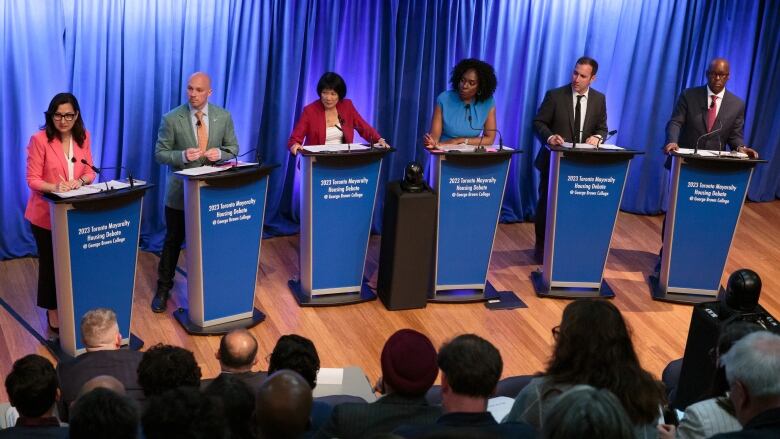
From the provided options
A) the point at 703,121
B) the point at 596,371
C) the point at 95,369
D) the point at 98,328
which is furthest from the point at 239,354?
the point at 703,121

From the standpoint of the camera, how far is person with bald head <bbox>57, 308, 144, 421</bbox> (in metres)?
3.96

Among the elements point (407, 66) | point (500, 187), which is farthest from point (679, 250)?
Result: point (407, 66)

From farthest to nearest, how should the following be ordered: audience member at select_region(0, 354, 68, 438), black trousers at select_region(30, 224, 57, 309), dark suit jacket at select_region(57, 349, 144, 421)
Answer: black trousers at select_region(30, 224, 57, 309)
dark suit jacket at select_region(57, 349, 144, 421)
audience member at select_region(0, 354, 68, 438)

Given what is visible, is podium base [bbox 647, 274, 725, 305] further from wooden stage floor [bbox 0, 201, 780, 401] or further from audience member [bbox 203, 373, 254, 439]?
audience member [bbox 203, 373, 254, 439]

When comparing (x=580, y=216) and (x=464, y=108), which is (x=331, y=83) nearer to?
(x=464, y=108)

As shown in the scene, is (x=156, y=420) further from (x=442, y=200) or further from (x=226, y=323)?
(x=442, y=200)

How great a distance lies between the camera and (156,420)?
259 cm

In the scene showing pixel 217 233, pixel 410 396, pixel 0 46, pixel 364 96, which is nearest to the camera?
pixel 410 396

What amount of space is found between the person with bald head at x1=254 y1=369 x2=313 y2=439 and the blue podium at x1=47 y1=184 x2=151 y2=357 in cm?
267

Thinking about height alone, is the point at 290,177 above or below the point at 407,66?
below

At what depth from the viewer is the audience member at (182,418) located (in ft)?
8.48

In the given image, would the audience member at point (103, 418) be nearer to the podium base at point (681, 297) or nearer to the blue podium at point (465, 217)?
the blue podium at point (465, 217)

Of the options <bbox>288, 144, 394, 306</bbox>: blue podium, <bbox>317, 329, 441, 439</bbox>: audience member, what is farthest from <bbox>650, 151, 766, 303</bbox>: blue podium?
<bbox>317, 329, 441, 439</bbox>: audience member

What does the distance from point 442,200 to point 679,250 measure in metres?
1.72
